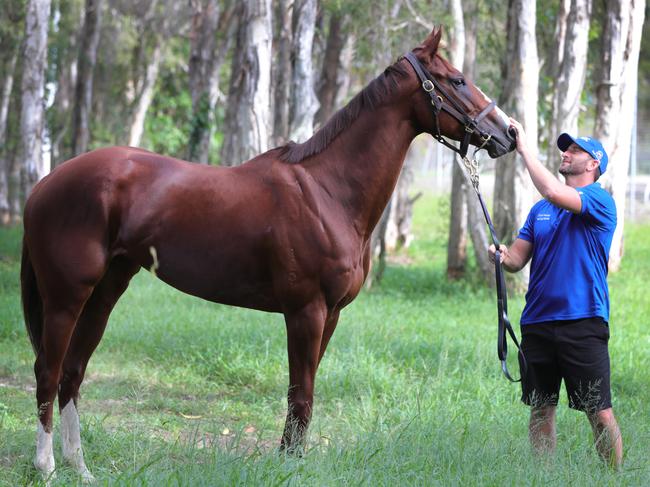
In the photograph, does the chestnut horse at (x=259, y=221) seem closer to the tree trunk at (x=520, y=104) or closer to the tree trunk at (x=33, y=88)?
the tree trunk at (x=520, y=104)

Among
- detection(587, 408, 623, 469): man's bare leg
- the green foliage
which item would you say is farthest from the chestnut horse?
the green foliage

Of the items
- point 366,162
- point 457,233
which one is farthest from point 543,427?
point 457,233

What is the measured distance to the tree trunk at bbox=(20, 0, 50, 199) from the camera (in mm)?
15141

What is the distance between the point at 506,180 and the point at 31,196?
796 cm

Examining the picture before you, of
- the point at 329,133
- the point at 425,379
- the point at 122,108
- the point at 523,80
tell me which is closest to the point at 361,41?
the point at 523,80

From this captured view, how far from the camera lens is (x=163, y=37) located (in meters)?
27.9

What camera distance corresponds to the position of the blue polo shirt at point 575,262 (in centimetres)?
455

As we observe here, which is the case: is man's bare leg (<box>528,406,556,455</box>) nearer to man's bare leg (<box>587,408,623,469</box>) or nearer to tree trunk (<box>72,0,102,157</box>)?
man's bare leg (<box>587,408,623,469</box>)

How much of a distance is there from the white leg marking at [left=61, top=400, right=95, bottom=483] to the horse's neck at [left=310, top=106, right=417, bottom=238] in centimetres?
191

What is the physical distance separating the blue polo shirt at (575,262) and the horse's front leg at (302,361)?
1145 millimetres

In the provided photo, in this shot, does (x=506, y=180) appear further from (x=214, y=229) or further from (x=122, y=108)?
(x=122, y=108)

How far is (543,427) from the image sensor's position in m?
4.74

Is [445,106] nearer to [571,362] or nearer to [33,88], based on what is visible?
[571,362]

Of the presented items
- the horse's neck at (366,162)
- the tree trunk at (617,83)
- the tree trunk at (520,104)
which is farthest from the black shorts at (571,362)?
the tree trunk at (617,83)
